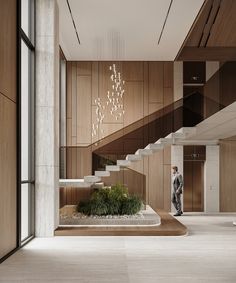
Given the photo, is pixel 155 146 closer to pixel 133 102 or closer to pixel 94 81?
pixel 133 102

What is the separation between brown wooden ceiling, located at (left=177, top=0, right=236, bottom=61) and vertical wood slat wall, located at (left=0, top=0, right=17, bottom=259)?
599 cm

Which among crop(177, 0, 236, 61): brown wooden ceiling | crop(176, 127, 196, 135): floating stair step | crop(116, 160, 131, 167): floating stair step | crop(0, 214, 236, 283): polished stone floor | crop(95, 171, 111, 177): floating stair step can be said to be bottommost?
crop(0, 214, 236, 283): polished stone floor

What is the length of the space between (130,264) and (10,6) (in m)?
5.00

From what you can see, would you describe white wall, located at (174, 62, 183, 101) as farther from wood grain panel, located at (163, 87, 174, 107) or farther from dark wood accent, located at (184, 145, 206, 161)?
dark wood accent, located at (184, 145, 206, 161)

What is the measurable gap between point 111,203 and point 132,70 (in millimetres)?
7727

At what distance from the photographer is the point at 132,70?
21.0 m

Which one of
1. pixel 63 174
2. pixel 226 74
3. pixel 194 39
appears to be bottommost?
pixel 63 174

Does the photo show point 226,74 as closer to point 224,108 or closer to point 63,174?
point 224,108

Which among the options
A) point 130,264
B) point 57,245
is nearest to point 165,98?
point 57,245

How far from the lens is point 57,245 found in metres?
10.9

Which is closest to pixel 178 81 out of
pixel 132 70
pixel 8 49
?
pixel 132 70

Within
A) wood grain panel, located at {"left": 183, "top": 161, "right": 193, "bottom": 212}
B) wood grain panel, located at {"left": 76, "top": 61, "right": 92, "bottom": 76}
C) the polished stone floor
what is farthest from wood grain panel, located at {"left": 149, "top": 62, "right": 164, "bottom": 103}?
the polished stone floor

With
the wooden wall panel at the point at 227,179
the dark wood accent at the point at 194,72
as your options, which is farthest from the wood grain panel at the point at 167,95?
the wooden wall panel at the point at 227,179

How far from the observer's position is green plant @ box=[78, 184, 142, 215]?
14.6 m
